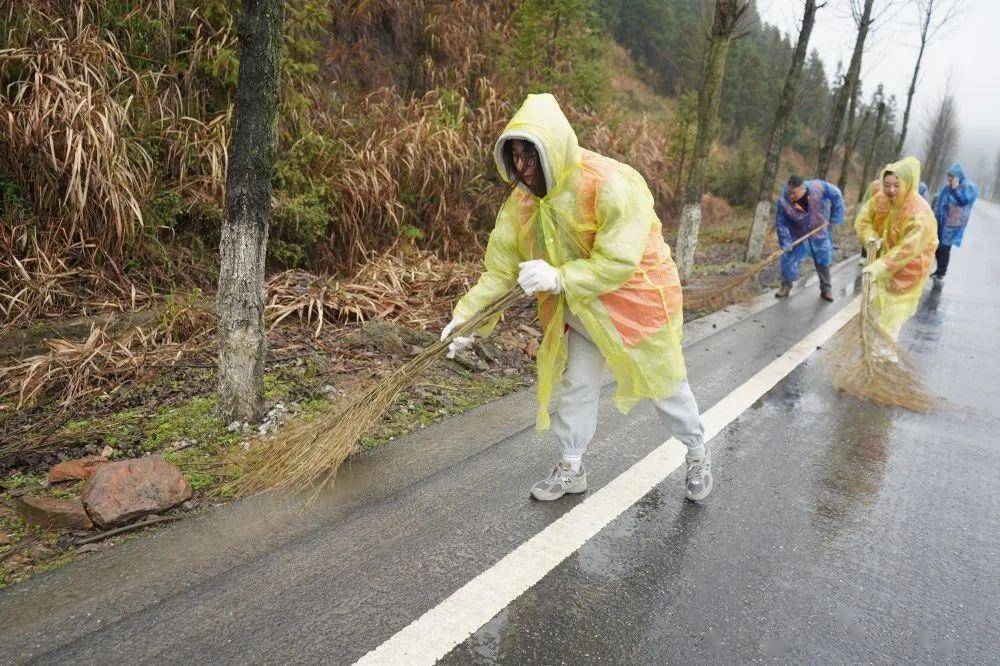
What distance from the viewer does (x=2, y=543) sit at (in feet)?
8.14

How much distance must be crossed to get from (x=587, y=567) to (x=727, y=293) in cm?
574

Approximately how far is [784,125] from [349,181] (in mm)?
8321

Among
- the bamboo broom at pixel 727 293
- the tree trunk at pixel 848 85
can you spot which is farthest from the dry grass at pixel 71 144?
the tree trunk at pixel 848 85

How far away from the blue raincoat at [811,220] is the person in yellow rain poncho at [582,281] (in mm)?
6075

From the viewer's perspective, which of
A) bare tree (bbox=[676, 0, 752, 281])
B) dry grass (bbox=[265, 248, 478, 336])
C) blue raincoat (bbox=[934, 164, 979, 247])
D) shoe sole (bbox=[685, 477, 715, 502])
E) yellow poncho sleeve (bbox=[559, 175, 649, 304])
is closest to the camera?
yellow poncho sleeve (bbox=[559, 175, 649, 304])

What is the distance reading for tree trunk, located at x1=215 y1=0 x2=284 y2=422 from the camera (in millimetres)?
3127

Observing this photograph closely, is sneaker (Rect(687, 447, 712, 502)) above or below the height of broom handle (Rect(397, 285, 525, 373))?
below

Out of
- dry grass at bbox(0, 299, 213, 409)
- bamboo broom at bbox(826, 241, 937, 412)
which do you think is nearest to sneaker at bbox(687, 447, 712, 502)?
bamboo broom at bbox(826, 241, 937, 412)

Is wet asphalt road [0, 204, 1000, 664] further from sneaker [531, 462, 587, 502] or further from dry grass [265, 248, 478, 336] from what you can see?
dry grass [265, 248, 478, 336]

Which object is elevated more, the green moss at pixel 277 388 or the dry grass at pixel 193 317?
the dry grass at pixel 193 317

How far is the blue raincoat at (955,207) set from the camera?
9883 millimetres

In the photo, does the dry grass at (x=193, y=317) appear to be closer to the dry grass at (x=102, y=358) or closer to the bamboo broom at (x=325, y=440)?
the dry grass at (x=102, y=358)

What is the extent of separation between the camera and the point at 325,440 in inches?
117

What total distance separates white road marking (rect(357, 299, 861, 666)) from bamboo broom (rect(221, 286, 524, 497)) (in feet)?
3.09
